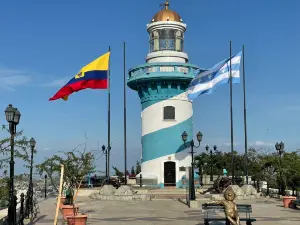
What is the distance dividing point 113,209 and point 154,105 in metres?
16.4

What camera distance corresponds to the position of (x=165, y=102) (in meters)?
39.7

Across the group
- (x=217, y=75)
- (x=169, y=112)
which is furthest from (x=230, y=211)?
(x=169, y=112)

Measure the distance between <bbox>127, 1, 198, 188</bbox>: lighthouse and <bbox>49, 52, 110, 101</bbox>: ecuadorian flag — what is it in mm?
12461

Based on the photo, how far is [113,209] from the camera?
2447cm

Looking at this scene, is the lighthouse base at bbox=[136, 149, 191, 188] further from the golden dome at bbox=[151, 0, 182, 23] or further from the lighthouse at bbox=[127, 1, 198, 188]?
the golden dome at bbox=[151, 0, 182, 23]

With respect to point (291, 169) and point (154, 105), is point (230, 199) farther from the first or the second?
point (154, 105)

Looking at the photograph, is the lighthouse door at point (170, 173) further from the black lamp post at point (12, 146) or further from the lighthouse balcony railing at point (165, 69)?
the black lamp post at point (12, 146)

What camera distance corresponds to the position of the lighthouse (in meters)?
39.0

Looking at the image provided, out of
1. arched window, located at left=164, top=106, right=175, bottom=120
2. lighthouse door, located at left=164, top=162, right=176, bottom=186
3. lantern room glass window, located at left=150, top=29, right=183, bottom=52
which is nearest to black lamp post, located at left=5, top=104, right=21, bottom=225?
lighthouse door, located at left=164, top=162, right=176, bottom=186

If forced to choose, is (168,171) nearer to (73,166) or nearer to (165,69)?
(165,69)

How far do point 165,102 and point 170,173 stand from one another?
5803 millimetres

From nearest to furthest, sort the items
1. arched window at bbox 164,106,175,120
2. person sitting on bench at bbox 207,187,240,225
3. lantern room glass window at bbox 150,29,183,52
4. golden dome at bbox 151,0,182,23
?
1. person sitting on bench at bbox 207,187,240,225
2. arched window at bbox 164,106,175,120
3. golden dome at bbox 151,0,182,23
4. lantern room glass window at bbox 150,29,183,52

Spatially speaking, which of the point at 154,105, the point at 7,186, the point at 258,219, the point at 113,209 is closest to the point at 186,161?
the point at 154,105

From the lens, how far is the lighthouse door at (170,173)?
128ft
